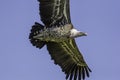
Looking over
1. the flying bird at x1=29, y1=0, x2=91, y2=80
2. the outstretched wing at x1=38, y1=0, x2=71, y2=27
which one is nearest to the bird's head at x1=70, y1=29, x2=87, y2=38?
the flying bird at x1=29, y1=0, x2=91, y2=80

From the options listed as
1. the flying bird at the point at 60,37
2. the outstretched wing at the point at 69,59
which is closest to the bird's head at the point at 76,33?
the flying bird at the point at 60,37

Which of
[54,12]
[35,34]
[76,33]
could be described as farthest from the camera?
[54,12]

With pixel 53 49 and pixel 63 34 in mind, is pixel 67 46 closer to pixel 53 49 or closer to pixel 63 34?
pixel 53 49

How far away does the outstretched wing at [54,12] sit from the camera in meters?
17.4

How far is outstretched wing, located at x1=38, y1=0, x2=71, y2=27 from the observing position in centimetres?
1744

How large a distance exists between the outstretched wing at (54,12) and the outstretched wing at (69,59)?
41.0 inches

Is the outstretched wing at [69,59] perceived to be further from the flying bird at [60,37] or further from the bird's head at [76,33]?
the bird's head at [76,33]

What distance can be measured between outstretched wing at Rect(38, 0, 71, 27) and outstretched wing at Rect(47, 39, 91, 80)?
41.0 inches

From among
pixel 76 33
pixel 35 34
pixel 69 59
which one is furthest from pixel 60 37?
pixel 69 59

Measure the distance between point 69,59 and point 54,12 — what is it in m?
2.37

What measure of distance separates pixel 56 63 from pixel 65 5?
2418 millimetres

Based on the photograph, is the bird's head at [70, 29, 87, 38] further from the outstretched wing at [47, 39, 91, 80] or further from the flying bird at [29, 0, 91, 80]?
the outstretched wing at [47, 39, 91, 80]

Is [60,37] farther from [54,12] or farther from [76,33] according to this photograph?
[54,12]

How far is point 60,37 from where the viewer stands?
55.8 feet
